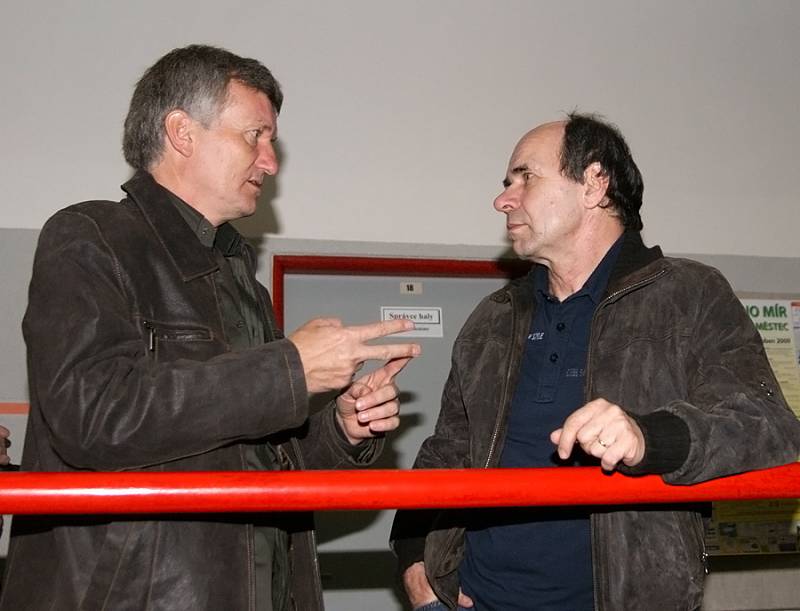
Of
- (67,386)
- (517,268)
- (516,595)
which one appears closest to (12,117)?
(517,268)

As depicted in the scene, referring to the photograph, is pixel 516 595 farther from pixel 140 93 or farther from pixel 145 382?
pixel 140 93

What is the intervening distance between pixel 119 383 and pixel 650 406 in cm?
112

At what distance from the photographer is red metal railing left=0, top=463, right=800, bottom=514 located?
1.42 metres

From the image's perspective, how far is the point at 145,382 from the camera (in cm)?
154

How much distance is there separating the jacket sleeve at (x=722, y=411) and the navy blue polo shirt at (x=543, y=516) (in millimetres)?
269

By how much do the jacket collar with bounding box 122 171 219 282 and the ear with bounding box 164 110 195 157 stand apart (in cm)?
12

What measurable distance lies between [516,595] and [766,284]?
2267 mm

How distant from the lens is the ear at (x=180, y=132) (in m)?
2.06

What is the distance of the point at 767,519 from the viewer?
364 centimetres

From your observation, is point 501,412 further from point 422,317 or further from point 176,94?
point 422,317

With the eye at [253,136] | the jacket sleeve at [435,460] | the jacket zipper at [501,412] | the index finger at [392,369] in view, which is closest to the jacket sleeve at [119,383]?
the index finger at [392,369]

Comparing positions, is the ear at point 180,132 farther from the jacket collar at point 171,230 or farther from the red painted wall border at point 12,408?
the red painted wall border at point 12,408

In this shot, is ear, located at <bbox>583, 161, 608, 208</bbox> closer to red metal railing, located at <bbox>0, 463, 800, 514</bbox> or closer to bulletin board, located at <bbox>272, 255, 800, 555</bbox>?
red metal railing, located at <bbox>0, 463, 800, 514</bbox>

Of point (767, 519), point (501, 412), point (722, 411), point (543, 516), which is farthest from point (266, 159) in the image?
point (767, 519)
